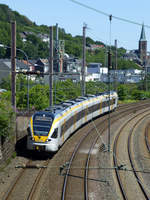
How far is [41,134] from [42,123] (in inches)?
28.5

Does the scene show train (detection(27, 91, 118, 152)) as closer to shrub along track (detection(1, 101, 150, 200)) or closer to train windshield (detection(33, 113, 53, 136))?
train windshield (detection(33, 113, 53, 136))

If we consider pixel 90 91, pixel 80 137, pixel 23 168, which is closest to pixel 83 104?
pixel 80 137

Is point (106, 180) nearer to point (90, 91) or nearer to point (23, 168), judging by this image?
point (23, 168)

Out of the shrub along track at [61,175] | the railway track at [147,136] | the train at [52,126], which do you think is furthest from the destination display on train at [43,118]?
the railway track at [147,136]

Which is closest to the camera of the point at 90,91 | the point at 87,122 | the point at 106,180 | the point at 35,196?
the point at 35,196

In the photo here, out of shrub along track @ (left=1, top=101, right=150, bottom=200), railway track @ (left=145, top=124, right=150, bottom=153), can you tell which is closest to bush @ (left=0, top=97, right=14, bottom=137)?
shrub along track @ (left=1, top=101, right=150, bottom=200)

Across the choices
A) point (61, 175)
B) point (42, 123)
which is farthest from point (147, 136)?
point (61, 175)

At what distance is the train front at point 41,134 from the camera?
727 inches

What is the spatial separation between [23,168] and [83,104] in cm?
1084

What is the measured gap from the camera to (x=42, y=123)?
750 inches

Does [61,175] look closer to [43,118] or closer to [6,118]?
[6,118]

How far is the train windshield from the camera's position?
18703 mm

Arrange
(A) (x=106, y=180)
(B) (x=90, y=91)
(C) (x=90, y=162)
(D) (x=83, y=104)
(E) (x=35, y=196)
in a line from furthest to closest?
1. (B) (x=90, y=91)
2. (D) (x=83, y=104)
3. (C) (x=90, y=162)
4. (A) (x=106, y=180)
5. (E) (x=35, y=196)

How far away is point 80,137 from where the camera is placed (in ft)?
81.9
